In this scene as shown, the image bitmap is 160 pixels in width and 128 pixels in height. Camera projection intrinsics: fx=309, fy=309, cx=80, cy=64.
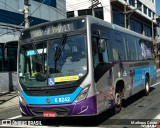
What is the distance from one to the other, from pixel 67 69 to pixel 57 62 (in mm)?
353

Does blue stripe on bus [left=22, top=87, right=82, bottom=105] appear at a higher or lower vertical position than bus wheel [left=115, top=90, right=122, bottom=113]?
higher

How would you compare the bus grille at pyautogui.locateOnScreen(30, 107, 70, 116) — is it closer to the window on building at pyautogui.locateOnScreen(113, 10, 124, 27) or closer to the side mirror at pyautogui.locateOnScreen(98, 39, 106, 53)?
the side mirror at pyautogui.locateOnScreen(98, 39, 106, 53)

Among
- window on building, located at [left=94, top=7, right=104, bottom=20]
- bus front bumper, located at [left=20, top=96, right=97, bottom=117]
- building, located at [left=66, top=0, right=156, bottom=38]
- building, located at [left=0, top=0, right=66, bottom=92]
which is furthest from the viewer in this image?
window on building, located at [left=94, top=7, right=104, bottom=20]

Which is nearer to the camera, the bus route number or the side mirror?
the bus route number

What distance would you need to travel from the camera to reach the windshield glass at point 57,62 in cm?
805

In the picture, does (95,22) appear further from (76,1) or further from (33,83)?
(76,1)

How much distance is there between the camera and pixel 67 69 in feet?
26.5

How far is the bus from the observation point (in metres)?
7.94

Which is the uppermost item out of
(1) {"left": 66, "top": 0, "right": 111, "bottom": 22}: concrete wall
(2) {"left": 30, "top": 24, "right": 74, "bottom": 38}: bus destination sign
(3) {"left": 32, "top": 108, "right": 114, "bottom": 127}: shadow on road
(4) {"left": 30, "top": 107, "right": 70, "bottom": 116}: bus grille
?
(1) {"left": 66, "top": 0, "right": 111, "bottom": 22}: concrete wall

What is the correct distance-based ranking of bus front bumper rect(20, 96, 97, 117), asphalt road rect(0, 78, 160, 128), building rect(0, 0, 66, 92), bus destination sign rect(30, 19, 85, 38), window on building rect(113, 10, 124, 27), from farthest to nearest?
window on building rect(113, 10, 124, 27), building rect(0, 0, 66, 92), asphalt road rect(0, 78, 160, 128), bus destination sign rect(30, 19, 85, 38), bus front bumper rect(20, 96, 97, 117)

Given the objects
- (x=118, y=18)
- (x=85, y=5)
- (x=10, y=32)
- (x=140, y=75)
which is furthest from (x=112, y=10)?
(x=140, y=75)

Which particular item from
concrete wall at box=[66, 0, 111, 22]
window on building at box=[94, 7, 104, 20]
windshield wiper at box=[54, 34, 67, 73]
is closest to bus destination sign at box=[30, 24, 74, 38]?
windshield wiper at box=[54, 34, 67, 73]

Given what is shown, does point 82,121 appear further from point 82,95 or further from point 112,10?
point 112,10

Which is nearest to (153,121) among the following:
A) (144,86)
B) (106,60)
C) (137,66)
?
(106,60)
